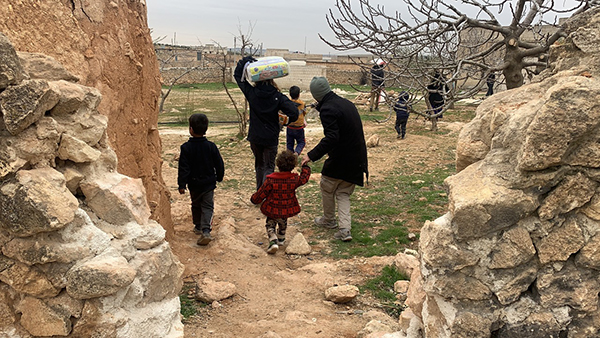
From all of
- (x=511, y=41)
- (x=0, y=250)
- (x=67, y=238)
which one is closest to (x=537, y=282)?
(x=67, y=238)

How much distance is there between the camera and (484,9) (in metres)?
5.66

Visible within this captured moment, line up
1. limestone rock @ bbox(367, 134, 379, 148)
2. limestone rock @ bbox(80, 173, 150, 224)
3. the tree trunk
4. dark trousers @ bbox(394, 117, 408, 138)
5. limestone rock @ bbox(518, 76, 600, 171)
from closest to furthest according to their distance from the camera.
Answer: limestone rock @ bbox(518, 76, 600, 171) → limestone rock @ bbox(80, 173, 150, 224) → the tree trunk → limestone rock @ bbox(367, 134, 379, 148) → dark trousers @ bbox(394, 117, 408, 138)

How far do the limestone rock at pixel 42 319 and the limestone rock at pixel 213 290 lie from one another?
154 cm

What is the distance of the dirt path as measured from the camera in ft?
11.3

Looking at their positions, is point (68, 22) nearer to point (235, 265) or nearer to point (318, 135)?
point (235, 265)

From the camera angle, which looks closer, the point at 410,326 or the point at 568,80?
the point at 568,80

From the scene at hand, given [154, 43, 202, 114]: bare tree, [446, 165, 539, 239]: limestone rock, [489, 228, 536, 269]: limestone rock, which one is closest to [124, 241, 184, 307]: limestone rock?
[446, 165, 539, 239]: limestone rock

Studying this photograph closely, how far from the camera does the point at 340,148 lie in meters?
5.38

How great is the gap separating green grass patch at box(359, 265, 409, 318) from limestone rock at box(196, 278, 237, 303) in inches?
45.8

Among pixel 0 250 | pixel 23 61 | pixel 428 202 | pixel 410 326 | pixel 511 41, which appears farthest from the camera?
pixel 428 202

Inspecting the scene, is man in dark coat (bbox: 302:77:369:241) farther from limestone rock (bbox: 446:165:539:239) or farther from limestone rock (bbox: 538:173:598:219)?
limestone rock (bbox: 538:173:598:219)

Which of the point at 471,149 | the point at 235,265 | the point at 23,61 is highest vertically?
the point at 23,61

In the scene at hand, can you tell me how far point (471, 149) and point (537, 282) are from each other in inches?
29.4

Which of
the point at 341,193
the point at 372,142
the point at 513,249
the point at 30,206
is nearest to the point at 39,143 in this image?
the point at 30,206
